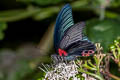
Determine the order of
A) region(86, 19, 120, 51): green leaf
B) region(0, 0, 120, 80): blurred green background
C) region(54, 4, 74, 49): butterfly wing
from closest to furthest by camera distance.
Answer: region(54, 4, 74, 49): butterfly wing → region(86, 19, 120, 51): green leaf → region(0, 0, 120, 80): blurred green background

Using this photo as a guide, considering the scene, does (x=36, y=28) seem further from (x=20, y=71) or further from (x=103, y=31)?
(x=103, y=31)

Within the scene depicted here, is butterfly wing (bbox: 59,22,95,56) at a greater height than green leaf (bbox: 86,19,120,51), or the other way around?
green leaf (bbox: 86,19,120,51)

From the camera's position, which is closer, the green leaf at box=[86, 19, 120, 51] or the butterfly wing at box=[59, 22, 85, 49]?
the butterfly wing at box=[59, 22, 85, 49]

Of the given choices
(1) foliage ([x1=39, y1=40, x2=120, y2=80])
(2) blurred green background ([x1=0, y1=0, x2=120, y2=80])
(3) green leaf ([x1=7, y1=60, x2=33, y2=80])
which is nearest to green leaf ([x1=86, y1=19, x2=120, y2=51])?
(2) blurred green background ([x1=0, y1=0, x2=120, y2=80])

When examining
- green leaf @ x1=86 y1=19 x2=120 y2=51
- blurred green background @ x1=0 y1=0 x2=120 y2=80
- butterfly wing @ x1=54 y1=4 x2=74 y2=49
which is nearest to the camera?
butterfly wing @ x1=54 y1=4 x2=74 y2=49

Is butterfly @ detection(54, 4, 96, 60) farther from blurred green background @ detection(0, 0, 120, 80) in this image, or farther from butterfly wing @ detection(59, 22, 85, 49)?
blurred green background @ detection(0, 0, 120, 80)
